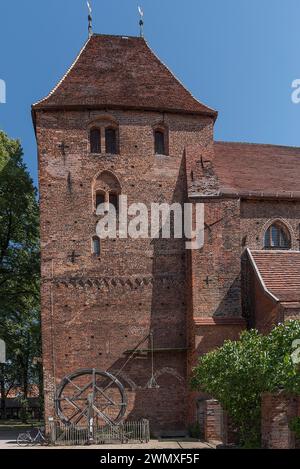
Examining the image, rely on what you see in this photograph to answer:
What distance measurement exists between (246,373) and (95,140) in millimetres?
12747

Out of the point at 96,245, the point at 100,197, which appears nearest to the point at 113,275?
the point at 96,245

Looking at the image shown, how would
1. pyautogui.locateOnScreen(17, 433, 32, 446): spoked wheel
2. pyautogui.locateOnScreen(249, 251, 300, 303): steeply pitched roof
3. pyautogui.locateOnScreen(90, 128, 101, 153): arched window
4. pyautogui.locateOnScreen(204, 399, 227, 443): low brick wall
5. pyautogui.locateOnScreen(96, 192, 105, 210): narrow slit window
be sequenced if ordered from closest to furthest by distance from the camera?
pyautogui.locateOnScreen(204, 399, 227, 443): low brick wall, pyautogui.locateOnScreen(249, 251, 300, 303): steeply pitched roof, pyautogui.locateOnScreen(17, 433, 32, 446): spoked wheel, pyautogui.locateOnScreen(96, 192, 105, 210): narrow slit window, pyautogui.locateOnScreen(90, 128, 101, 153): arched window

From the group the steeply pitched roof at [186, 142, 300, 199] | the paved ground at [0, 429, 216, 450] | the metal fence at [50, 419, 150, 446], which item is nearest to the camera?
the paved ground at [0, 429, 216, 450]

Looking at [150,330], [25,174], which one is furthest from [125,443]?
[25,174]

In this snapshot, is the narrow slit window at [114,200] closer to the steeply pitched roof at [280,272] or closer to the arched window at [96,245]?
the arched window at [96,245]

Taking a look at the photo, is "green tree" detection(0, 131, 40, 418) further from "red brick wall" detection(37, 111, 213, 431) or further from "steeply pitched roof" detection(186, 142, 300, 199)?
"steeply pitched roof" detection(186, 142, 300, 199)

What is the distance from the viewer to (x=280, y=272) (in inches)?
938

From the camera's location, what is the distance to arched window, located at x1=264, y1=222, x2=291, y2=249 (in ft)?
85.4

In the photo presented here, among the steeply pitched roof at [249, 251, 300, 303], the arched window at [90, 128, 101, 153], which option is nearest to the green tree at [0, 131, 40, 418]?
the arched window at [90, 128, 101, 153]

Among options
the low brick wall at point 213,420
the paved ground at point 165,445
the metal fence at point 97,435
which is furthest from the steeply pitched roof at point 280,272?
the metal fence at point 97,435

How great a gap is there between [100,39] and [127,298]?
38.4 feet

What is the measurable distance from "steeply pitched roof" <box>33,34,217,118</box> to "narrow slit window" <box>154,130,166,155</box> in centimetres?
98

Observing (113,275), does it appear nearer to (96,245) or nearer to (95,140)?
(96,245)

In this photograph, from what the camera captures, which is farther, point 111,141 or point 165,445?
point 111,141
